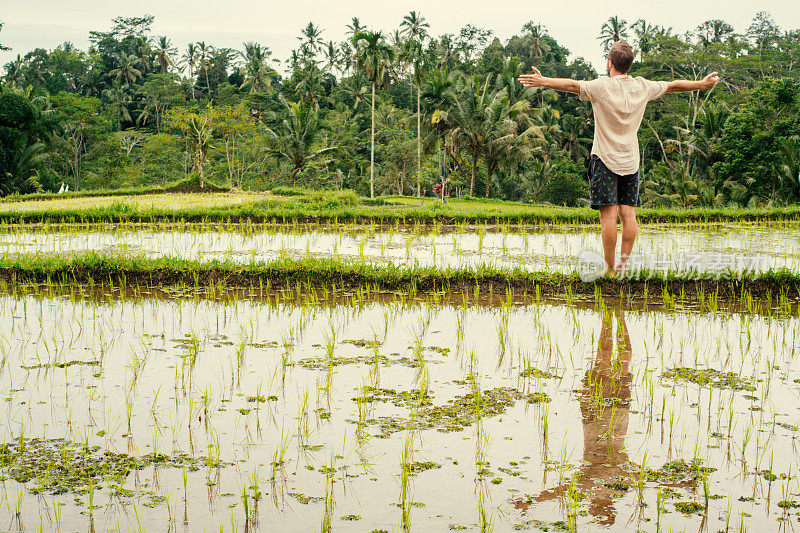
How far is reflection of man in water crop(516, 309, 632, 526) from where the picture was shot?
70.6 inches

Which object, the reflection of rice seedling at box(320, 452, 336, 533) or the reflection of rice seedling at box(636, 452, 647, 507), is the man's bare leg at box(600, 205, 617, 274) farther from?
the reflection of rice seedling at box(320, 452, 336, 533)

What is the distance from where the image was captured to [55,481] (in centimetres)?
185

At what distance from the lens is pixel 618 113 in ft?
14.8

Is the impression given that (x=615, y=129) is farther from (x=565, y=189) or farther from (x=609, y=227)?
(x=565, y=189)

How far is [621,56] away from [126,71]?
41.1 meters

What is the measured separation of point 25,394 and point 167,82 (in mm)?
36647

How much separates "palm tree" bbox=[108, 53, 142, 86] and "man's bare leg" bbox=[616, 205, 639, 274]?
40542 millimetres

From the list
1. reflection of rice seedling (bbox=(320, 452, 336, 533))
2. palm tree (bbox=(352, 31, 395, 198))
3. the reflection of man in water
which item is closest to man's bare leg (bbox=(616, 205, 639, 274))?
the reflection of man in water

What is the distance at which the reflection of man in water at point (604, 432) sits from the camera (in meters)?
1.79

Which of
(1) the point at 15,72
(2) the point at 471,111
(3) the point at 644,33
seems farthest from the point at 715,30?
(1) the point at 15,72

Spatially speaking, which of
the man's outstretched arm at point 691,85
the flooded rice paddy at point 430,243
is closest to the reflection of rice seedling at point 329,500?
the flooded rice paddy at point 430,243

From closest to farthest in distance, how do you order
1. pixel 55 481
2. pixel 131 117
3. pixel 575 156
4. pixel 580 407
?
pixel 55 481 < pixel 580 407 < pixel 575 156 < pixel 131 117

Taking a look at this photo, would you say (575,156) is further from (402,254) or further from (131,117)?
(402,254)

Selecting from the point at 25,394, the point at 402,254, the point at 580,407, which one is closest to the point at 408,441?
the point at 580,407
